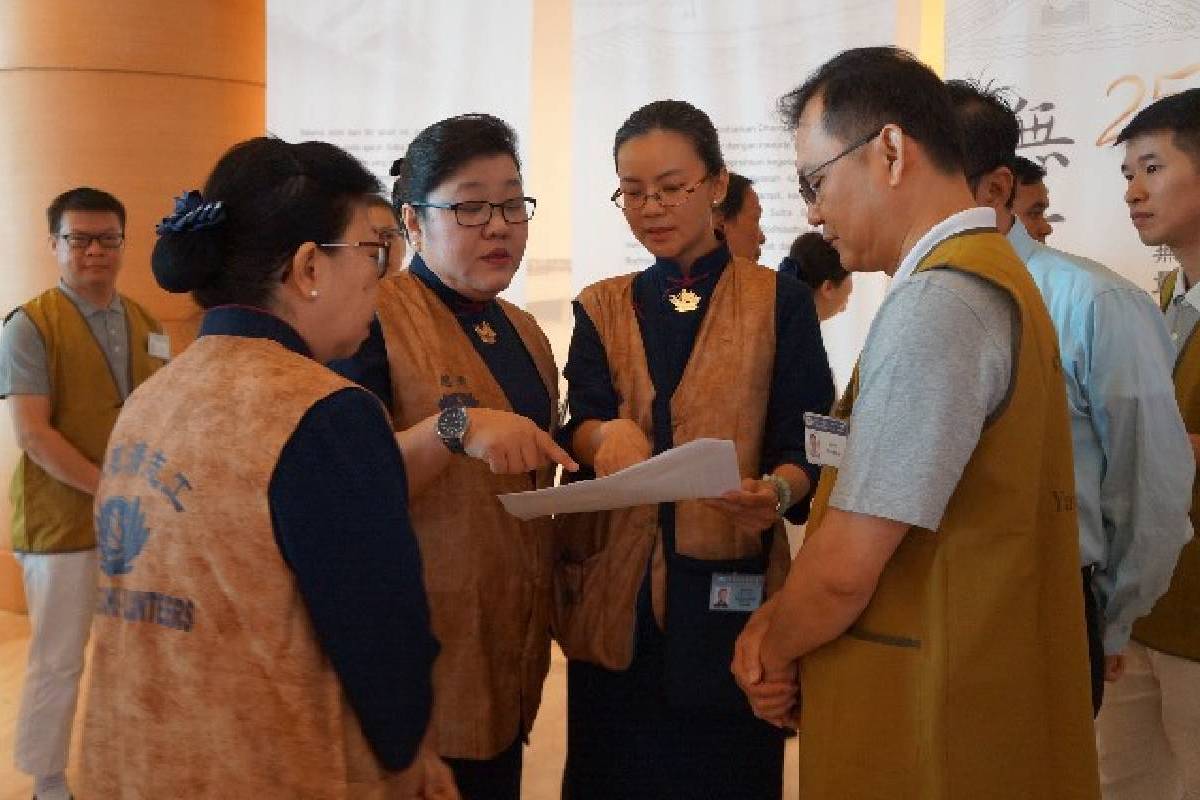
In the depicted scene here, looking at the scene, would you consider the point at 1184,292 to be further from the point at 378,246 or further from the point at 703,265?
the point at 378,246

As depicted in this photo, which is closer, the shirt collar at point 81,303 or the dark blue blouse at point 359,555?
the dark blue blouse at point 359,555

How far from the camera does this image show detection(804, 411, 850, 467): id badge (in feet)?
4.69

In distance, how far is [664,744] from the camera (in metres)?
2.06

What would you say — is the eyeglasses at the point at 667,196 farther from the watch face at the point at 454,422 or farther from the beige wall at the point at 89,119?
the beige wall at the point at 89,119

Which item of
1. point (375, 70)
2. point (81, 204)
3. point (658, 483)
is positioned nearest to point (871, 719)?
point (658, 483)

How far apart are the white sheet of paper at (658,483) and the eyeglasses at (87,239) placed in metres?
2.45

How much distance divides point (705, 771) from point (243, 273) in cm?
124

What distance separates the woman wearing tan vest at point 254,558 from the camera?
1.24 meters

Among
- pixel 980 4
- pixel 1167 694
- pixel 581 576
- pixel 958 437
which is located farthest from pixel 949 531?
pixel 980 4

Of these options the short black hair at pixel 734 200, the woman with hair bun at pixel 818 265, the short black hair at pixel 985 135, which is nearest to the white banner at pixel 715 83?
the woman with hair bun at pixel 818 265

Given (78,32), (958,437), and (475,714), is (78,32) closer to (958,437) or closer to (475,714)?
(475,714)

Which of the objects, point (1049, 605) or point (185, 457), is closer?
point (185, 457)

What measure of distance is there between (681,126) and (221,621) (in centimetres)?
129

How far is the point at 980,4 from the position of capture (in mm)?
4266
